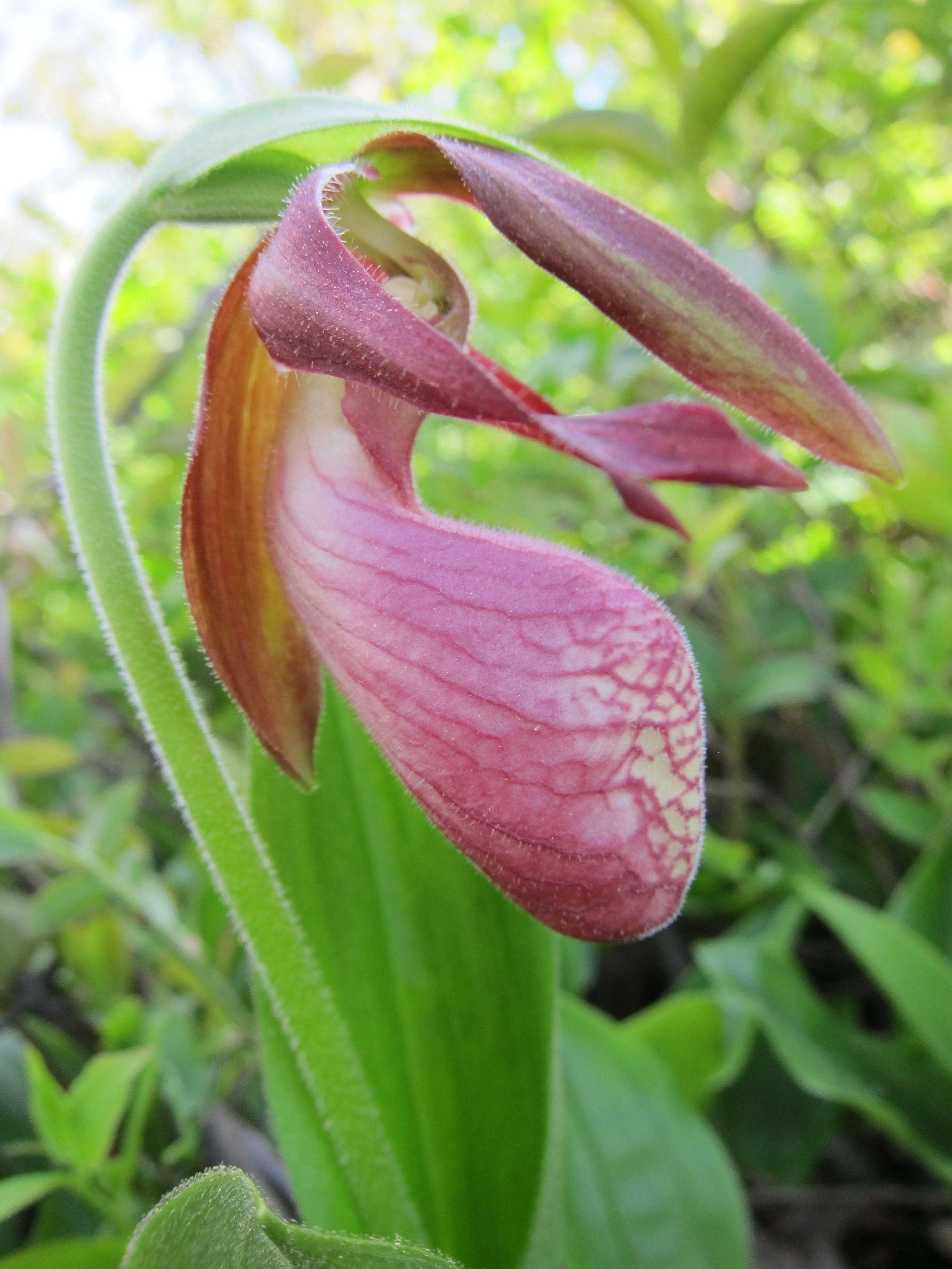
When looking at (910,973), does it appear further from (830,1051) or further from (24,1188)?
(24,1188)

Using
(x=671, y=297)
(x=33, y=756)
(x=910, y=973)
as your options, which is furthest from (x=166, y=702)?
(x=910, y=973)

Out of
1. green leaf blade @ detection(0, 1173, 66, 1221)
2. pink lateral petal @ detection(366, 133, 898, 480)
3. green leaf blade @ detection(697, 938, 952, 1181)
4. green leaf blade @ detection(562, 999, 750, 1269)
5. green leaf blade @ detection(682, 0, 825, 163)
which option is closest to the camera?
pink lateral petal @ detection(366, 133, 898, 480)

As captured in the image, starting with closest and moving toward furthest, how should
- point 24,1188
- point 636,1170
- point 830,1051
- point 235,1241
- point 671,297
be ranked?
point 235,1241 < point 671,297 < point 24,1188 < point 636,1170 < point 830,1051

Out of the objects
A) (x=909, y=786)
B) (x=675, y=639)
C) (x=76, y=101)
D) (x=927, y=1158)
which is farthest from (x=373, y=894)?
(x=76, y=101)

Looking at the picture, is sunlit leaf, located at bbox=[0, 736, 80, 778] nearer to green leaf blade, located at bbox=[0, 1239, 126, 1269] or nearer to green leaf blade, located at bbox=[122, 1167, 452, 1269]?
green leaf blade, located at bbox=[0, 1239, 126, 1269]

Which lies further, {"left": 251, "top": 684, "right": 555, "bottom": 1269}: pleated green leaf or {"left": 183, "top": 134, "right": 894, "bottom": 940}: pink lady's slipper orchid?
{"left": 251, "top": 684, "right": 555, "bottom": 1269}: pleated green leaf

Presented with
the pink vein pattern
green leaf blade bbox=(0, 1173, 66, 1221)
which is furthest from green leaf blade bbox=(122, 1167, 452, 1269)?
green leaf blade bbox=(0, 1173, 66, 1221)
